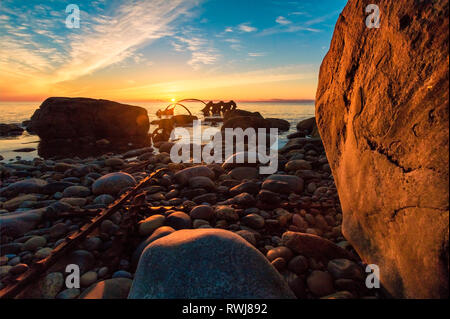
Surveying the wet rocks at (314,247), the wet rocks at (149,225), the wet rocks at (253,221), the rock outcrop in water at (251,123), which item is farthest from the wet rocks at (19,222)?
the rock outcrop in water at (251,123)

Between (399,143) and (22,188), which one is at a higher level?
(399,143)

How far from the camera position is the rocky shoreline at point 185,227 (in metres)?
1.98

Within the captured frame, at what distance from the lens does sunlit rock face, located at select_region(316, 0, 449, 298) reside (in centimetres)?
123

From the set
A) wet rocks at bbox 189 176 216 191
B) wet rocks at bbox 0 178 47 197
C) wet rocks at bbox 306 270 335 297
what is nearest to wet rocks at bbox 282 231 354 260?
wet rocks at bbox 306 270 335 297

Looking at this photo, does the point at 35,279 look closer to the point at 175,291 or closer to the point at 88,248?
the point at 88,248

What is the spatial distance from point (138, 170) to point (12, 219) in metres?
3.82

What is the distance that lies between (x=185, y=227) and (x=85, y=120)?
53.5 ft

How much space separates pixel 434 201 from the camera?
1233mm

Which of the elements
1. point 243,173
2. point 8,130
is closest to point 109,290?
point 243,173

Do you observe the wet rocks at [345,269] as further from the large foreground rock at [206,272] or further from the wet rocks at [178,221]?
the wet rocks at [178,221]

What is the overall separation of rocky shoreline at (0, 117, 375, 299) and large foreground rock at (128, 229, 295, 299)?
0.02 m

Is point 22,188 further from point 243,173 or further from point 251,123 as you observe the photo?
point 251,123

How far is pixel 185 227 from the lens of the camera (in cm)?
297

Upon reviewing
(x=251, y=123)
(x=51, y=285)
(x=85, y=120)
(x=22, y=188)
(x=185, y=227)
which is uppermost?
(x=85, y=120)
